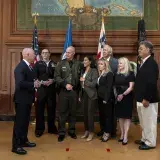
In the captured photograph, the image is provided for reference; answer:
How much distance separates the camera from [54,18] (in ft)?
25.6

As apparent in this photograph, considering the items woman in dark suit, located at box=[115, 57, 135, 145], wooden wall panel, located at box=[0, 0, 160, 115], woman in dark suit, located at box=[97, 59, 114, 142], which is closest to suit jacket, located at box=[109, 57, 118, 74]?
woman in dark suit, located at box=[97, 59, 114, 142]

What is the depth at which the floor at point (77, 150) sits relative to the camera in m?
4.59

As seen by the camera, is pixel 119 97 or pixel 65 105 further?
pixel 65 105

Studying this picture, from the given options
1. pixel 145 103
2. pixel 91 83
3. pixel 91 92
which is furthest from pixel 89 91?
pixel 145 103

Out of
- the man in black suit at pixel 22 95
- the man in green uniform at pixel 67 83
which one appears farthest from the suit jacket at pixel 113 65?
the man in black suit at pixel 22 95

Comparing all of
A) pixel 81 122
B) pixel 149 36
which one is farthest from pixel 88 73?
pixel 149 36

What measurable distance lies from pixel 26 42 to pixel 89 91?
2.79m

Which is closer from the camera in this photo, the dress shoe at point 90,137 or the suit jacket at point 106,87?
the suit jacket at point 106,87

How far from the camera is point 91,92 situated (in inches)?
222

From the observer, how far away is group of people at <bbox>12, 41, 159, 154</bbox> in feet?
15.8

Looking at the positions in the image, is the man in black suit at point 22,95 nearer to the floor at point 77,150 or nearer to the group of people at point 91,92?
the group of people at point 91,92

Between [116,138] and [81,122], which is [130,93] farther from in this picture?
[81,122]

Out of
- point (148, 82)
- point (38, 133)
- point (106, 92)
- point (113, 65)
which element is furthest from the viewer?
point (38, 133)

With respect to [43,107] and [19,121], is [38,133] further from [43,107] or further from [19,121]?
[19,121]
